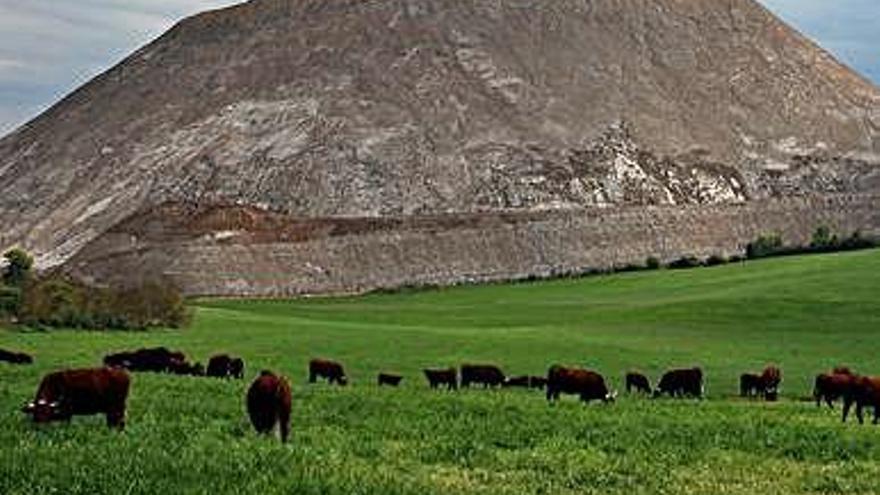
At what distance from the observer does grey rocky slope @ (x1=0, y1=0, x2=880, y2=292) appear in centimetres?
16362

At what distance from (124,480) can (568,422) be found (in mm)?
11765

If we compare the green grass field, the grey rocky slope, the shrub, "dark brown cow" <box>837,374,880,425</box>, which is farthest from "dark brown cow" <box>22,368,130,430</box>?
the grey rocky slope

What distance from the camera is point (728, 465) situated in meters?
19.7

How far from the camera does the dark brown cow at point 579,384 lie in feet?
112

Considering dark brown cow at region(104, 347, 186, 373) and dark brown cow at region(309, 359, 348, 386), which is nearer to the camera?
dark brown cow at region(104, 347, 186, 373)

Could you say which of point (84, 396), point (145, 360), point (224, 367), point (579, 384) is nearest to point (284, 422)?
point (84, 396)

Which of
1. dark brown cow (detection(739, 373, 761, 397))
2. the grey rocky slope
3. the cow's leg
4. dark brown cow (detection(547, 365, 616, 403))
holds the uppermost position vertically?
the grey rocky slope

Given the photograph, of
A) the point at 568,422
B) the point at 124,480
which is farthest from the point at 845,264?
the point at 124,480

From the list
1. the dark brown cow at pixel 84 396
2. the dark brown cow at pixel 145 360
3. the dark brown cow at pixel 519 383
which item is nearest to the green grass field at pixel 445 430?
the dark brown cow at pixel 84 396

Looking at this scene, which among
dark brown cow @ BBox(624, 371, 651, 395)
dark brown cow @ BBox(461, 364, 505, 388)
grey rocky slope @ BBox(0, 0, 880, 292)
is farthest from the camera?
grey rocky slope @ BBox(0, 0, 880, 292)

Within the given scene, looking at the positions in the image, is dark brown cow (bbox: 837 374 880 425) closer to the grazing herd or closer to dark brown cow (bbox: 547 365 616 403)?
the grazing herd

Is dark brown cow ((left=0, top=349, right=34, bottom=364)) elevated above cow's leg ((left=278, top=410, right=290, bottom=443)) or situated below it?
below

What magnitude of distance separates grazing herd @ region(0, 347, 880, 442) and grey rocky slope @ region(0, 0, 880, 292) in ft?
339

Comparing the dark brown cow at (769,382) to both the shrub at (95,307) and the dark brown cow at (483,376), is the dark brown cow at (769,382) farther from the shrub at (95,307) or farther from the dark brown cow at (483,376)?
the shrub at (95,307)
